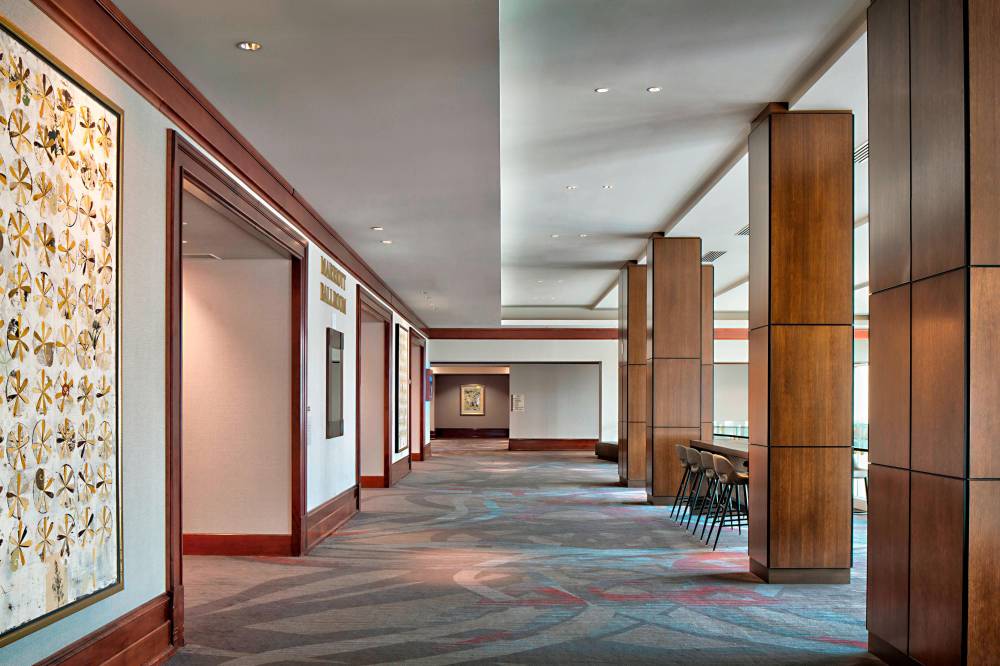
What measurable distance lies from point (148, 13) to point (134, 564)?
2.67 metres

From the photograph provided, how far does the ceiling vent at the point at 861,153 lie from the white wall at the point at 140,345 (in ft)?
18.8

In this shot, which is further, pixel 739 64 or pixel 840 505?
pixel 840 505

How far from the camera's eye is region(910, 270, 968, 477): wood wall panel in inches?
151

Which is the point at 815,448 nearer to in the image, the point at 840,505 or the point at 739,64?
the point at 840,505

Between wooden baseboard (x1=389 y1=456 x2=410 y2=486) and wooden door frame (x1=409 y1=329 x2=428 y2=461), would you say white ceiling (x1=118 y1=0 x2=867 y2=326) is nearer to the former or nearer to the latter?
wooden baseboard (x1=389 y1=456 x2=410 y2=486)

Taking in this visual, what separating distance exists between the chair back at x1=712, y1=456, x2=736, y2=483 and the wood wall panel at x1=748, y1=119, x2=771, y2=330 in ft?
5.58

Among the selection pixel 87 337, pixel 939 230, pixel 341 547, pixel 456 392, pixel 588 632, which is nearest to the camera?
pixel 87 337

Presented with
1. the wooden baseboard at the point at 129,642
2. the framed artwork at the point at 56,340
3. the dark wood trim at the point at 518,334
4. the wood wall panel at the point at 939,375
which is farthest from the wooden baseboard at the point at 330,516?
the dark wood trim at the point at 518,334

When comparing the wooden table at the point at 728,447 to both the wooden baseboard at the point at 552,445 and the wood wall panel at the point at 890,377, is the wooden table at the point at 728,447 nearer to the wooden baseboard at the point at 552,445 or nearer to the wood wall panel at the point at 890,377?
the wood wall panel at the point at 890,377

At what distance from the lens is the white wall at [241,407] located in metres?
7.68

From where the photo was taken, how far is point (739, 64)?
5711 millimetres

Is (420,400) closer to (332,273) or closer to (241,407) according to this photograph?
(332,273)

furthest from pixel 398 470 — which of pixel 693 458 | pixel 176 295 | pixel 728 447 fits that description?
pixel 176 295

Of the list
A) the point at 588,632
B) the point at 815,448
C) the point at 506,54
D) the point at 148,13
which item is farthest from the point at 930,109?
the point at 148,13
